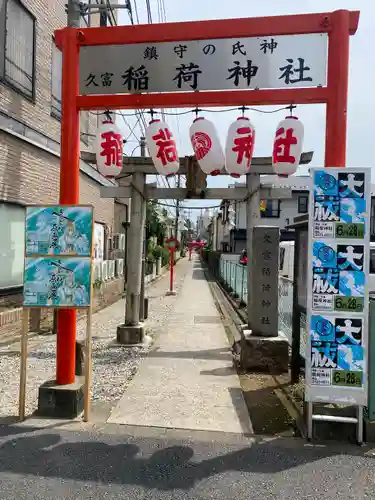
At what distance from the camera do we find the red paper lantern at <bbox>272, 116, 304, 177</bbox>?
521cm

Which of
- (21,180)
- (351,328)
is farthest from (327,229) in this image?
(21,180)

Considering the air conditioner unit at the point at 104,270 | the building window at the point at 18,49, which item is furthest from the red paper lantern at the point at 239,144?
the air conditioner unit at the point at 104,270

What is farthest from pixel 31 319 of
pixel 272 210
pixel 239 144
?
pixel 272 210

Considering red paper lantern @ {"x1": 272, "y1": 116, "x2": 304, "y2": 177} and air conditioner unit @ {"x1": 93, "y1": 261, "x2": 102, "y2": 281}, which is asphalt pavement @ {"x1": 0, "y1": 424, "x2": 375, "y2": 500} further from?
air conditioner unit @ {"x1": 93, "y1": 261, "x2": 102, "y2": 281}

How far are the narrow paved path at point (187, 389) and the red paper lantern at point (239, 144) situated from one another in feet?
10.3

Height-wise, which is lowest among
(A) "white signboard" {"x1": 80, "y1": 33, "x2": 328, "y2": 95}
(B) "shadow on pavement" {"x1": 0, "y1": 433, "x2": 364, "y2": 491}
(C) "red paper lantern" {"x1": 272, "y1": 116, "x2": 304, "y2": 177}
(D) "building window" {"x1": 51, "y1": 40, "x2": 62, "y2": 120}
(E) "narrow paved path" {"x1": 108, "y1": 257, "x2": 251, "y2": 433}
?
(E) "narrow paved path" {"x1": 108, "y1": 257, "x2": 251, "y2": 433}

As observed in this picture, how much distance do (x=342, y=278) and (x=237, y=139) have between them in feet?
7.59

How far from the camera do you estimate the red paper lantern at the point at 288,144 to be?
17.1ft

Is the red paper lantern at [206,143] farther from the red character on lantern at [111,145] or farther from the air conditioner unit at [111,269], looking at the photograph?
the air conditioner unit at [111,269]

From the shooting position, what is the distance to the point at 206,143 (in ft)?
17.9

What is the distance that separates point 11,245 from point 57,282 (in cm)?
498

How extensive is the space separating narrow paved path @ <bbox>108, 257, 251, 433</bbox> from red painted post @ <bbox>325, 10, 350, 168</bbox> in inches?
126

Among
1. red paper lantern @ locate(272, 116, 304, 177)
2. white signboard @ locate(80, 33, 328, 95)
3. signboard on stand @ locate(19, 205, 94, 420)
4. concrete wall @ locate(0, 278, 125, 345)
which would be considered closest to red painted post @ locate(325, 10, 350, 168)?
white signboard @ locate(80, 33, 328, 95)

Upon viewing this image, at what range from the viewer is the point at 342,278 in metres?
4.20
